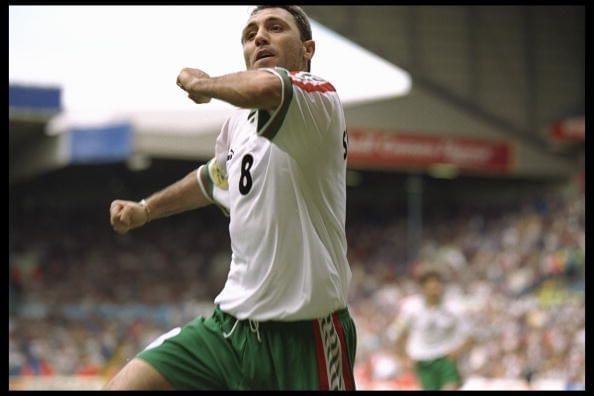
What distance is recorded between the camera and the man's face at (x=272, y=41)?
404cm

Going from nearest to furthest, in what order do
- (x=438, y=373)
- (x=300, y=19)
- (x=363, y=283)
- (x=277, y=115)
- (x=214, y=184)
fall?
1. (x=277, y=115)
2. (x=300, y=19)
3. (x=214, y=184)
4. (x=438, y=373)
5. (x=363, y=283)

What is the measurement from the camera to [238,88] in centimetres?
347

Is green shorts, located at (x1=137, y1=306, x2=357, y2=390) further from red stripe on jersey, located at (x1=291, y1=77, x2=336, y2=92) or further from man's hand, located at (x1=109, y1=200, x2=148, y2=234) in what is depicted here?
red stripe on jersey, located at (x1=291, y1=77, x2=336, y2=92)

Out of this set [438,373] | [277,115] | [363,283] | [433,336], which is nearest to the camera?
[277,115]

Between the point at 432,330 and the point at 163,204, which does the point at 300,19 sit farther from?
the point at 432,330

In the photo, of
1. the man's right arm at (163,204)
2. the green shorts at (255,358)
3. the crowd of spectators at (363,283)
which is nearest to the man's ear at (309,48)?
the man's right arm at (163,204)

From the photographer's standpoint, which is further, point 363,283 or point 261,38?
point 363,283

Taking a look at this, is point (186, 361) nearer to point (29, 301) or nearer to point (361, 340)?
point (361, 340)

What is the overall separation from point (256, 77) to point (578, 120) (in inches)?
1048

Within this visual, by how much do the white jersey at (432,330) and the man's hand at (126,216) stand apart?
261 inches

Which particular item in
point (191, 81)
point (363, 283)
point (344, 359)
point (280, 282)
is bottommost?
point (363, 283)

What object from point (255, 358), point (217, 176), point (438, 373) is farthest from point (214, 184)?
point (438, 373)

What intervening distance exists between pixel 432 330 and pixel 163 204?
259 inches
